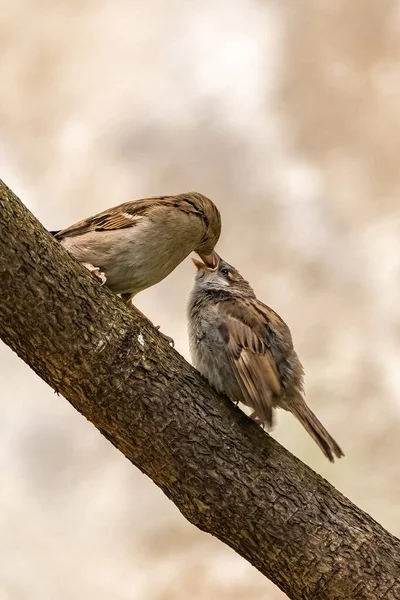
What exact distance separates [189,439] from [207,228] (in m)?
1.19

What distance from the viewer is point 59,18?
462 centimetres

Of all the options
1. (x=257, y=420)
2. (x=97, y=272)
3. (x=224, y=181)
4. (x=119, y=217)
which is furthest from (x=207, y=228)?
(x=224, y=181)

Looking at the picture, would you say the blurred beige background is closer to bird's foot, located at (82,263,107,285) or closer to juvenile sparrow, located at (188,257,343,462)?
juvenile sparrow, located at (188,257,343,462)

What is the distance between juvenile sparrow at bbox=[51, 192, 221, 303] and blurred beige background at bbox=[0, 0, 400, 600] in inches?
56.4

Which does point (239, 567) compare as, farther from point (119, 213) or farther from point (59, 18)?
point (59, 18)

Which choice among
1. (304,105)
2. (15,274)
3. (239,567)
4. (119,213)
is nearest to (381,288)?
(304,105)

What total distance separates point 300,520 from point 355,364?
214 centimetres

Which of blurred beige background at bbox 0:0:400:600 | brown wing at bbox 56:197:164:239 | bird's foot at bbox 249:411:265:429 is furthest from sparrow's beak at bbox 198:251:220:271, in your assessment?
blurred beige background at bbox 0:0:400:600

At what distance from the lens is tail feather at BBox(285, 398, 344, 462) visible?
2.85 m

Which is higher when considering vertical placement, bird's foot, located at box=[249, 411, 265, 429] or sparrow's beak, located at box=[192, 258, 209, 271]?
sparrow's beak, located at box=[192, 258, 209, 271]

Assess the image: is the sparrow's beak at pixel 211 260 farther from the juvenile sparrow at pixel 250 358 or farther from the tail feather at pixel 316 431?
the tail feather at pixel 316 431

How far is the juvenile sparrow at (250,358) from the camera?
9.25 ft

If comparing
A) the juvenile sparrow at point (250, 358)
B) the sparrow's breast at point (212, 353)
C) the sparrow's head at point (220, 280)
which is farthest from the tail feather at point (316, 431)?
the sparrow's head at point (220, 280)

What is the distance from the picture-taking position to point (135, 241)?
3047mm
